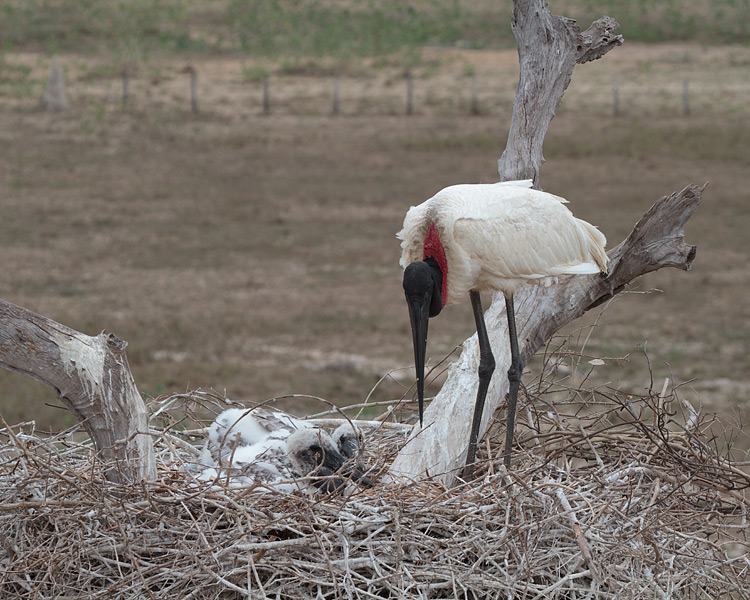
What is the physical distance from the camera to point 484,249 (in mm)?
4227

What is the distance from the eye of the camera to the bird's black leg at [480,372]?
4535 millimetres

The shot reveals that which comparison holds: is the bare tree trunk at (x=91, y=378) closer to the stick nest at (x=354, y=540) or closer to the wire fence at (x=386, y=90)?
the stick nest at (x=354, y=540)

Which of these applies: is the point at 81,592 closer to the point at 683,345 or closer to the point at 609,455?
the point at 609,455

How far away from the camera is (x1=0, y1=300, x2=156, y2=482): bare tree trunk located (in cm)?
360

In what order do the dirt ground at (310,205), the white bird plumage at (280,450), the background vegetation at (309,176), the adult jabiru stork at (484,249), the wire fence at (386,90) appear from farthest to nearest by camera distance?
the wire fence at (386,90), the background vegetation at (309,176), the dirt ground at (310,205), the white bird plumage at (280,450), the adult jabiru stork at (484,249)

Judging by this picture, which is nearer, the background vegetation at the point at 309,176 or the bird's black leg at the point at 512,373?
the bird's black leg at the point at 512,373

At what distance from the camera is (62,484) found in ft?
12.4

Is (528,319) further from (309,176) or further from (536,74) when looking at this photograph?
(309,176)

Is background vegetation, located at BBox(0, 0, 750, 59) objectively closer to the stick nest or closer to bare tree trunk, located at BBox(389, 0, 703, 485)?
bare tree trunk, located at BBox(389, 0, 703, 485)

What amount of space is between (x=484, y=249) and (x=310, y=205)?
1400cm

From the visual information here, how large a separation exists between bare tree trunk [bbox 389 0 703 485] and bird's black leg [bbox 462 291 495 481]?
0.12m

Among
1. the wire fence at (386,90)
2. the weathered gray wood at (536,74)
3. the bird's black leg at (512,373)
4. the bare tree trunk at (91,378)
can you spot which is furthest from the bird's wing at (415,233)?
the wire fence at (386,90)

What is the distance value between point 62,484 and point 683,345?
908 centimetres

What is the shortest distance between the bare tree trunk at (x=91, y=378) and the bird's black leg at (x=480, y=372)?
1.43 meters
